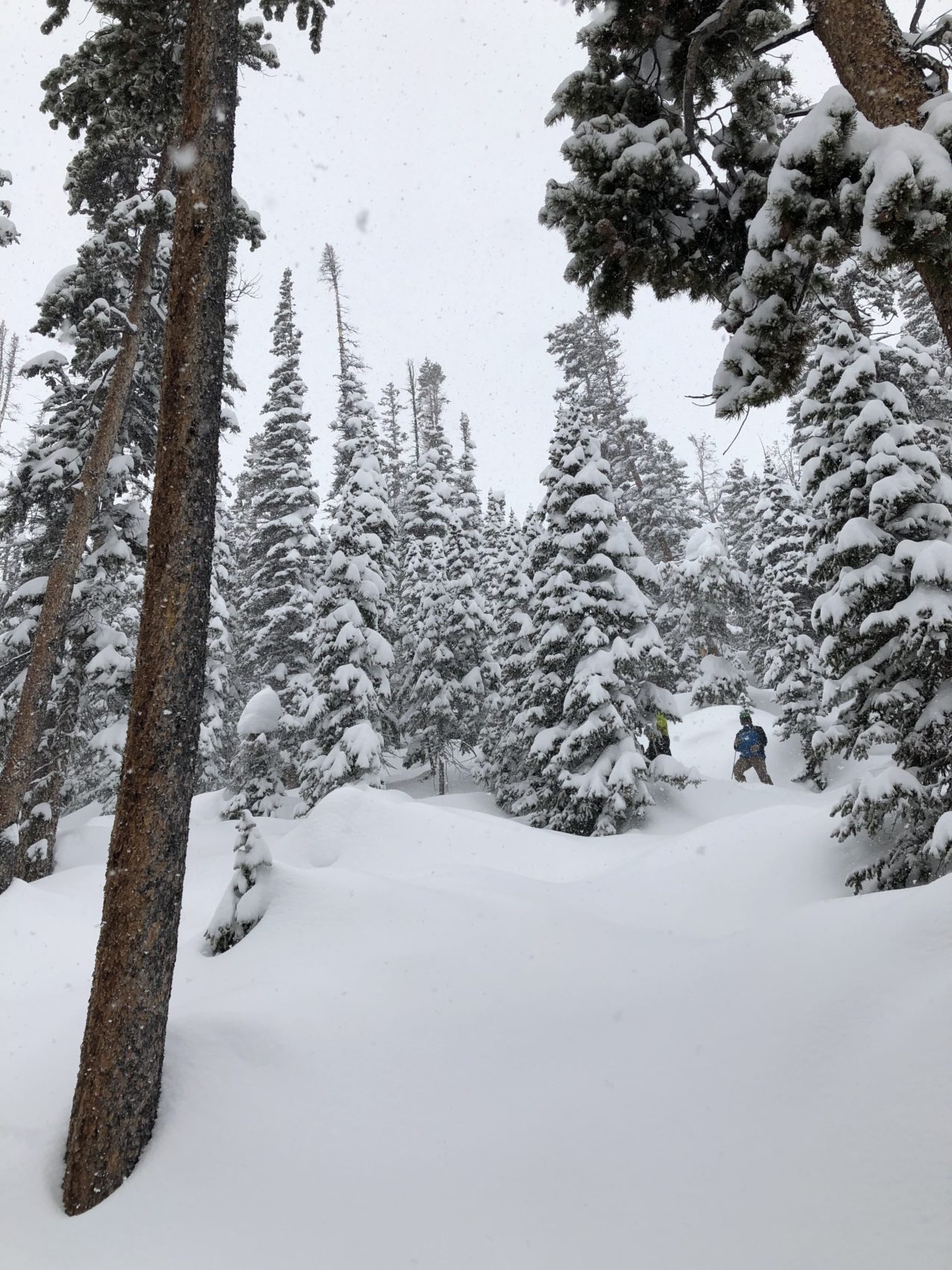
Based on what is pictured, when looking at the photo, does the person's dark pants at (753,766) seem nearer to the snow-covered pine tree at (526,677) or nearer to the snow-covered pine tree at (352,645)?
the snow-covered pine tree at (526,677)

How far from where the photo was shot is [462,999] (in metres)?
5.38

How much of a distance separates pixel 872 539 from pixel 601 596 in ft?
27.7

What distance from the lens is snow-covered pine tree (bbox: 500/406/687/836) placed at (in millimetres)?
16375

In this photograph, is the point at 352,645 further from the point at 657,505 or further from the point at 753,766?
the point at 657,505

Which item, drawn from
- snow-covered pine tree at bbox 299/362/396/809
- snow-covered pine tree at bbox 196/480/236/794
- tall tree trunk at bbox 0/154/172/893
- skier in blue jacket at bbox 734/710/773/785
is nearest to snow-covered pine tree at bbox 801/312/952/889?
skier in blue jacket at bbox 734/710/773/785

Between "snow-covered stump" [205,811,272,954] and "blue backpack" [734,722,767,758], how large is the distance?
51.6ft

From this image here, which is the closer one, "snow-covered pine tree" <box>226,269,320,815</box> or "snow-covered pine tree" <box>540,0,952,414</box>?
"snow-covered pine tree" <box>540,0,952,414</box>

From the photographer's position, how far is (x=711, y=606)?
99.3 feet

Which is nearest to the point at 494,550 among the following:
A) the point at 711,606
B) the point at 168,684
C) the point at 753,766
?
the point at 711,606

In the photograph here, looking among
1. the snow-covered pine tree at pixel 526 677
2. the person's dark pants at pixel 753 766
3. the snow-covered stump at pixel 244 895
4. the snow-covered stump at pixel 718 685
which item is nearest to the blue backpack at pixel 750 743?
the person's dark pants at pixel 753 766

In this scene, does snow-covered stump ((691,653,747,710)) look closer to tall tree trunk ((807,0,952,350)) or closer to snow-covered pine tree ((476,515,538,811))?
snow-covered pine tree ((476,515,538,811))

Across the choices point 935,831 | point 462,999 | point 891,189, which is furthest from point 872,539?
point 462,999

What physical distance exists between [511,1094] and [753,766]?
17582 mm

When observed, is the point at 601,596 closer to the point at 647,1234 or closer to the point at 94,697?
the point at 94,697
